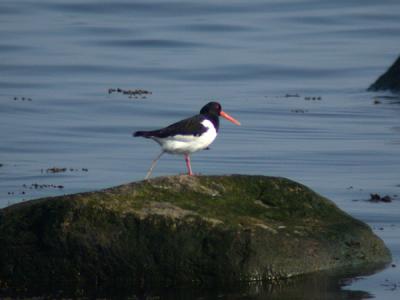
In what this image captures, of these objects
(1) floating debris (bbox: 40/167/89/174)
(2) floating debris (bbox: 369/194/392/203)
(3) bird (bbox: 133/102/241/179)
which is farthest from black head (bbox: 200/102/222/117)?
(1) floating debris (bbox: 40/167/89/174)

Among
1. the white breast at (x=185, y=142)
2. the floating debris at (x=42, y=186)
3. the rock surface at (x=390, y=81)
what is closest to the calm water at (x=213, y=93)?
the floating debris at (x=42, y=186)

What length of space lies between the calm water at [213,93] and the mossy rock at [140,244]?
1.03 ft

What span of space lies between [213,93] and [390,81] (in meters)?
3.97

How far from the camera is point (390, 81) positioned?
2705 cm

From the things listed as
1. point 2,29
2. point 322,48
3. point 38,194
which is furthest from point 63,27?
point 38,194

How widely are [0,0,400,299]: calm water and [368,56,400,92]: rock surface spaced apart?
1.49ft

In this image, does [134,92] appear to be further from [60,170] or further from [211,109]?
[211,109]

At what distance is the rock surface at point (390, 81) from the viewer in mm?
26797

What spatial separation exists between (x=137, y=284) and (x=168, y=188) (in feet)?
3.55

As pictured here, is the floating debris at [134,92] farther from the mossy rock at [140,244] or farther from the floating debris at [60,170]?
the mossy rock at [140,244]

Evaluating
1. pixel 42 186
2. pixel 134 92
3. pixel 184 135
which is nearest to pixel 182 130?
pixel 184 135

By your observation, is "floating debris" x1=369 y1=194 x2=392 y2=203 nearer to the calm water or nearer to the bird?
the calm water

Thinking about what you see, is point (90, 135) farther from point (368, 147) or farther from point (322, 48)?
point (322, 48)

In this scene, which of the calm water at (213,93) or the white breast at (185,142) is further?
the calm water at (213,93)
